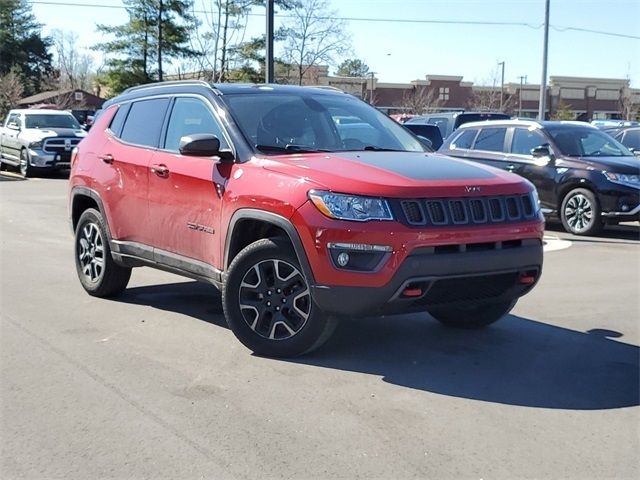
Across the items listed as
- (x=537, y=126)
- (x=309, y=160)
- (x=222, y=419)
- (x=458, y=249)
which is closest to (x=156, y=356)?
(x=222, y=419)

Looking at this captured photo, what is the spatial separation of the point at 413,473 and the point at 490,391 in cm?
126

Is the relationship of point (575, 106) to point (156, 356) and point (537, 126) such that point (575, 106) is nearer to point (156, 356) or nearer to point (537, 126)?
point (537, 126)

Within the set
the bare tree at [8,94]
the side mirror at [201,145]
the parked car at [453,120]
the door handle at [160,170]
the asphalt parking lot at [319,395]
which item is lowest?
the asphalt parking lot at [319,395]

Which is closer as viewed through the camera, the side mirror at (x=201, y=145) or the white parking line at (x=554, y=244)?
the side mirror at (x=201, y=145)

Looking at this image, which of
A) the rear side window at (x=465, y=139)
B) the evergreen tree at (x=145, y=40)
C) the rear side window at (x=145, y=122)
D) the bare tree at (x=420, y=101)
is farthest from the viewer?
the bare tree at (x=420, y=101)

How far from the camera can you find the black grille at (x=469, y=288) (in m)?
4.73

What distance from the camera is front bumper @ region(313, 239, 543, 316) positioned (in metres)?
4.58

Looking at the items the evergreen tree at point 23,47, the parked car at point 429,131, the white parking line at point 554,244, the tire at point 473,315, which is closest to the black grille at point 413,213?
the tire at point 473,315

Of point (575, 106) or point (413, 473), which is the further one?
point (575, 106)

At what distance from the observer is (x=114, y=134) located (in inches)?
274

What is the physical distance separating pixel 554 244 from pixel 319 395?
7218mm

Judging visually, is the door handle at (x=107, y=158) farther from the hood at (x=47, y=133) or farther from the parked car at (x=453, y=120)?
the hood at (x=47, y=133)

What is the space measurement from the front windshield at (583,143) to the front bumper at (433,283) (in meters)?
7.88

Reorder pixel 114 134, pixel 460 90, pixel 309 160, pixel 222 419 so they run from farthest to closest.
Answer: pixel 460 90, pixel 114 134, pixel 309 160, pixel 222 419
